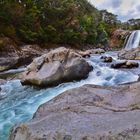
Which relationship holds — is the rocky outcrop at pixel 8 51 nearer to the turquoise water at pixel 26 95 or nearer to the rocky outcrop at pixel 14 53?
the rocky outcrop at pixel 14 53

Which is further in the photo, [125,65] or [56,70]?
[125,65]

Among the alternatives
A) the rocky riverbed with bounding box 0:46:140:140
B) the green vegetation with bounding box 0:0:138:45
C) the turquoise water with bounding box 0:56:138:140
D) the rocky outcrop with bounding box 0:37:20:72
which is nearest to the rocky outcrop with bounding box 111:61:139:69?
the turquoise water with bounding box 0:56:138:140

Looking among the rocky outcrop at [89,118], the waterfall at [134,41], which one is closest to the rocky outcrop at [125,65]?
the rocky outcrop at [89,118]

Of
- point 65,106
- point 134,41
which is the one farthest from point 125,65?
point 134,41

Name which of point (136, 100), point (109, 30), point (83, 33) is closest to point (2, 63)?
point (136, 100)

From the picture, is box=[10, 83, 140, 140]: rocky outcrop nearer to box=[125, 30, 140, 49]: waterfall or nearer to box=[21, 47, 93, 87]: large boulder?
box=[21, 47, 93, 87]: large boulder

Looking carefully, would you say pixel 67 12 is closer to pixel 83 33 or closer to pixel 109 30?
pixel 83 33

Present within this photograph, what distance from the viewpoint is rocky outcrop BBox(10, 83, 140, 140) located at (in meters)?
4.29

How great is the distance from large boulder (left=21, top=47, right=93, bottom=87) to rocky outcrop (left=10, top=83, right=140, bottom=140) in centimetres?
549

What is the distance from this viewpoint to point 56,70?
13430 mm

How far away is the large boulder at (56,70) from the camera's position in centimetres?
1327

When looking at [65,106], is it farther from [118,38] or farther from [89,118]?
[118,38]

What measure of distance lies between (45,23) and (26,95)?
32693mm

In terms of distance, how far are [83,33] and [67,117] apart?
4230 cm
